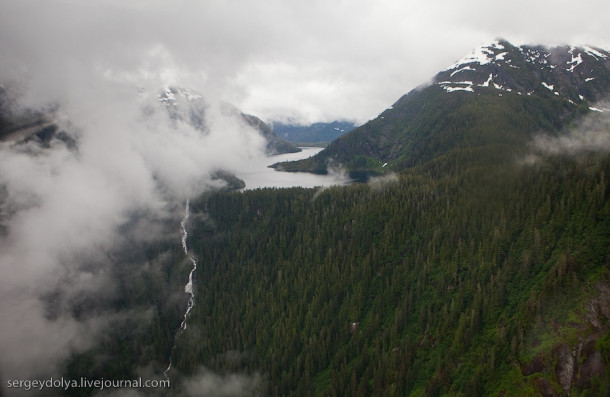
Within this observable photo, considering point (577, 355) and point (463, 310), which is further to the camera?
point (463, 310)

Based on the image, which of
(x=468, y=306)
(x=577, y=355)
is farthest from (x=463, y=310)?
(x=577, y=355)

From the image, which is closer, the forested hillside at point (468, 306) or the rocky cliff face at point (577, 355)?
the rocky cliff face at point (577, 355)

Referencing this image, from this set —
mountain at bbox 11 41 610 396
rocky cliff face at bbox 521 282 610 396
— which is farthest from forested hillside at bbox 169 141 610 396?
mountain at bbox 11 41 610 396

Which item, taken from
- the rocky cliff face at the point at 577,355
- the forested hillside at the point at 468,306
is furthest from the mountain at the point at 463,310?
the forested hillside at the point at 468,306

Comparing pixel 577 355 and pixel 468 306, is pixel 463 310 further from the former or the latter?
pixel 577 355

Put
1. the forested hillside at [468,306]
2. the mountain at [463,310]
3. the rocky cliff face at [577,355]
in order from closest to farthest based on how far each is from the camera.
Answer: the rocky cliff face at [577,355] < the forested hillside at [468,306] < the mountain at [463,310]

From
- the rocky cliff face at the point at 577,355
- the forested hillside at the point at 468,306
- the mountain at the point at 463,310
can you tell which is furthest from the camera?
the mountain at the point at 463,310

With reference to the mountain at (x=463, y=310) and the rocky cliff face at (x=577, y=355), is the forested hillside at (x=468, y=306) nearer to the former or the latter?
the rocky cliff face at (x=577, y=355)

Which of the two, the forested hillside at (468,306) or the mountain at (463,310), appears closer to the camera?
the forested hillside at (468,306)
